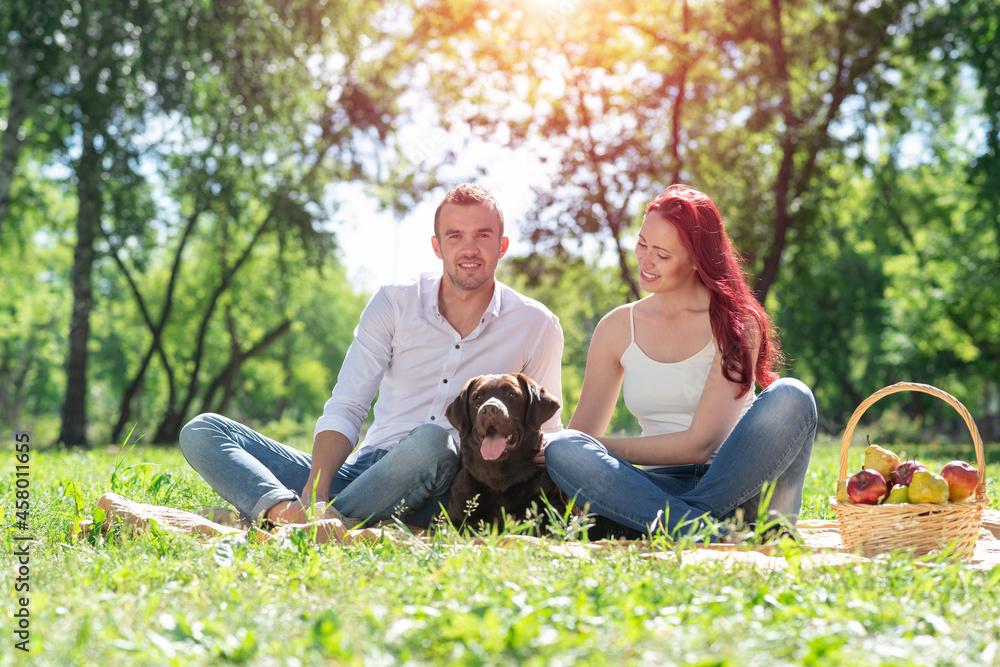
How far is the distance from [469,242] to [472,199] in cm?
25

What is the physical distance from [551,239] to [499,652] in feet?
46.9

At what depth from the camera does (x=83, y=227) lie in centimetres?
1617

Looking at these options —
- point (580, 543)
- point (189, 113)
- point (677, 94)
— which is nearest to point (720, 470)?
point (580, 543)

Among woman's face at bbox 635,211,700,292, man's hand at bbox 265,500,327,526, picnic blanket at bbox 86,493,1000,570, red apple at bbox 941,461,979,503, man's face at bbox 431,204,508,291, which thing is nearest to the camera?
picnic blanket at bbox 86,493,1000,570

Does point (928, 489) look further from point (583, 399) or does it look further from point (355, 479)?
point (355, 479)

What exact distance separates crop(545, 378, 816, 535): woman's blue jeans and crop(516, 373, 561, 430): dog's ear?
11.2 inches

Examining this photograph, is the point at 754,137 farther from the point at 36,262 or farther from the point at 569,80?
the point at 36,262

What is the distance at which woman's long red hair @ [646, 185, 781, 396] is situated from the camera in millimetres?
4203

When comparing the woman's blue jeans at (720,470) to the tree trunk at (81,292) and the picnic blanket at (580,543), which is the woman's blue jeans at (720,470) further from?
the tree trunk at (81,292)

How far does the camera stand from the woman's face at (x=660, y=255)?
14.3 ft

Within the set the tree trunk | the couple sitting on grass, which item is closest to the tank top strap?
the couple sitting on grass

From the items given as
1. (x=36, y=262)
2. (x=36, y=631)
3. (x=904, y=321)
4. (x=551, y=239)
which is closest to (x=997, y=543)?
(x=36, y=631)

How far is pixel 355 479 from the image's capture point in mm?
4320

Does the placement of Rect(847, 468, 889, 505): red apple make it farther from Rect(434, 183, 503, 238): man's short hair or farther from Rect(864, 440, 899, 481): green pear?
Rect(434, 183, 503, 238): man's short hair
